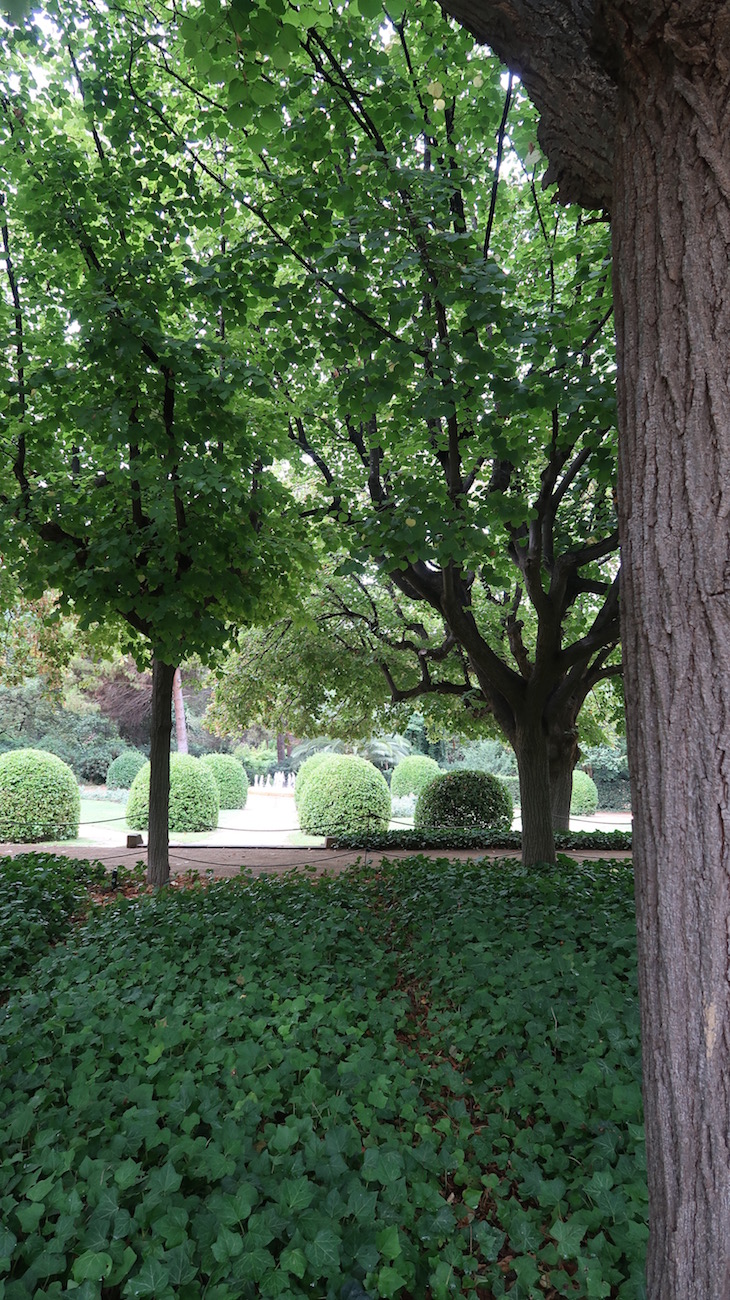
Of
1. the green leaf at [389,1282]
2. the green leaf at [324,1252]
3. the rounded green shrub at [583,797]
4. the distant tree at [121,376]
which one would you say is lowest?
the rounded green shrub at [583,797]

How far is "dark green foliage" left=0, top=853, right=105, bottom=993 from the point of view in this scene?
16.0 ft

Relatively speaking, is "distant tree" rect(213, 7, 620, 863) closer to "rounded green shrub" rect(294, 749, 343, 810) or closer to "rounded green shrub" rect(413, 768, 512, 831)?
"rounded green shrub" rect(413, 768, 512, 831)

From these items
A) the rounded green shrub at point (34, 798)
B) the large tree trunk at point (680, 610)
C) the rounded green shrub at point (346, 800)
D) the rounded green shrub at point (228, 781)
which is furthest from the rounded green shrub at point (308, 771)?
the large tree trunk at point (680, 610)

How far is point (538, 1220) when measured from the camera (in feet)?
7.55

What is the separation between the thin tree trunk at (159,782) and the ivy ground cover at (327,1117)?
7.17 feet

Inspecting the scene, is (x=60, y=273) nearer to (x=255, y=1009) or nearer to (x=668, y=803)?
(x=255, y=1009)

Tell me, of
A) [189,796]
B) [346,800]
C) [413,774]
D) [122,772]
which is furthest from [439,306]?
[122,772]

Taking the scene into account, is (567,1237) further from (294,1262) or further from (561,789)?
(561,789)

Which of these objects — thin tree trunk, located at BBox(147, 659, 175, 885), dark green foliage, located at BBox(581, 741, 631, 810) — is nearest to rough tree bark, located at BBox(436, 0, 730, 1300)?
thin tree trunk, located at BBox(147, 659, 175, 885)

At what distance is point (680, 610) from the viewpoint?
5.27 ft

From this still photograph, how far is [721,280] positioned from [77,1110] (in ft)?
10.6

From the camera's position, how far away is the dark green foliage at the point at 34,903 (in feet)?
16.0

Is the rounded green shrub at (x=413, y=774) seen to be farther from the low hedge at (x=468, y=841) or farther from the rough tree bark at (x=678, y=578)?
the rough tree bark at (x=678, y=578)

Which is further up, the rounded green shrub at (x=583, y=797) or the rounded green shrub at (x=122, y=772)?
the rounded green shrub at (x=122, y=772)
